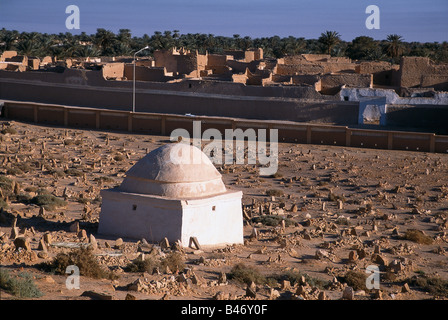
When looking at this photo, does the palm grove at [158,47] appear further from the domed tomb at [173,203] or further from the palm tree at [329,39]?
the domed tomb at [173,203]

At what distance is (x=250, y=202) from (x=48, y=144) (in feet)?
48.3

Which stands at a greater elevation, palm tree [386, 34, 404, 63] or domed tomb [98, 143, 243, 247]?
palm tree [386, 34, 404, 63]

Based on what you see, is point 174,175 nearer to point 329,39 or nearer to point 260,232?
point 260,232

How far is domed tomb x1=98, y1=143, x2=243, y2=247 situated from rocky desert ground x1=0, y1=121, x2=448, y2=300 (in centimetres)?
48

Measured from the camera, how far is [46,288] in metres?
12.2

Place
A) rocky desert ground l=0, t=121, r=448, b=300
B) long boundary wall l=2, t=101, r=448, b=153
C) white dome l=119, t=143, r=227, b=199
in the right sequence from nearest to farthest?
rocky desert ground l=0, t=121, r=448, b=300 → white dome l=119, t=143, r=227, b=199 → long boundary wall l=2, t=101, r=448, b=153

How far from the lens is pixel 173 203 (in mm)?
16672

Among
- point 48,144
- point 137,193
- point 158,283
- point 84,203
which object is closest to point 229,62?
point 48,144

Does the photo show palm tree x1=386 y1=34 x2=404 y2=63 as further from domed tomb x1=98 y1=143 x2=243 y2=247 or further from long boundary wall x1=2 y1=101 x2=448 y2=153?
domed tomb x1=98 y1=143 x2=243 y2=247

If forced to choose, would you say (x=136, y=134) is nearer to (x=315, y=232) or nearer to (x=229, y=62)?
(x=229, y=62)

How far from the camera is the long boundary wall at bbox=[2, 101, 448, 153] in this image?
113 feet

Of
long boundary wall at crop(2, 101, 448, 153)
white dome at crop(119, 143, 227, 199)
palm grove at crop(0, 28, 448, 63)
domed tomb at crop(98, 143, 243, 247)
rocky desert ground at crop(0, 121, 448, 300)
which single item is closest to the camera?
rocky desert ground at crop(0, 121, 448, 300)

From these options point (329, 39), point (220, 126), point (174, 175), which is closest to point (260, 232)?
point (174, 175)

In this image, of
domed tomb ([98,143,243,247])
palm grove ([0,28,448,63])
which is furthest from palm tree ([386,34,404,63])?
domed tomb ([98,143,243,247])
